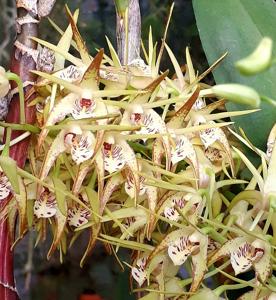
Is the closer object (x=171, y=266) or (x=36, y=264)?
(x=171, y=266)

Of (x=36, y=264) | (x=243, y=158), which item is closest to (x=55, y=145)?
(x=243, y=158)

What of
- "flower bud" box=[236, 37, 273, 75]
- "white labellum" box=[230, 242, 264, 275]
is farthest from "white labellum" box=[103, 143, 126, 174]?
"flower bud" box=[236, 37, 273, 75]

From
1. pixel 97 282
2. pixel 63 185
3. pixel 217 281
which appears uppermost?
pixel 63 185

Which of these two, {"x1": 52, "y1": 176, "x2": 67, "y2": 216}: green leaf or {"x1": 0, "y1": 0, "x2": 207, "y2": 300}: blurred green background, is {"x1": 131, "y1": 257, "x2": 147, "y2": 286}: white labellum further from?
{"x1": 0, "y1": 0, "x2": 207, "y2": 300}: blurred green background

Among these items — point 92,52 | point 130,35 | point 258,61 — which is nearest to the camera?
point 258,61

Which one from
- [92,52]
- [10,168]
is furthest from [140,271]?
[92,52]

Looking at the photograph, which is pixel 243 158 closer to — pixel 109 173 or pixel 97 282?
pixel 109 173

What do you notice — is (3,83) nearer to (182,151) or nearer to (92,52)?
(182,151)
